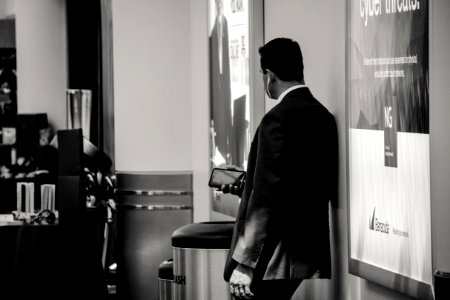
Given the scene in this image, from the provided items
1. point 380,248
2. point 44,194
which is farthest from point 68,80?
point 380,248

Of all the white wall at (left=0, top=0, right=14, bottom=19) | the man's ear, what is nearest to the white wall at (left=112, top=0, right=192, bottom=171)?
the man's ear

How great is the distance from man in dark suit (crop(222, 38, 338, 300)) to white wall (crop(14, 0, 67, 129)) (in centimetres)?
886

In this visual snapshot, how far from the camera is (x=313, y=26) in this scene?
391 cm

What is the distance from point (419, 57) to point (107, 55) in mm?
8318

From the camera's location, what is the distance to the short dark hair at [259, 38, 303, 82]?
356 centimetres

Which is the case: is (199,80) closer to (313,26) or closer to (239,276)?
(313,26)

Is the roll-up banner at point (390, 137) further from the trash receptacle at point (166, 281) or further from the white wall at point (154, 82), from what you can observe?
the white wall at point (154, 82)

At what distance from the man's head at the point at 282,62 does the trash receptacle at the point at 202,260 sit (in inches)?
42.3

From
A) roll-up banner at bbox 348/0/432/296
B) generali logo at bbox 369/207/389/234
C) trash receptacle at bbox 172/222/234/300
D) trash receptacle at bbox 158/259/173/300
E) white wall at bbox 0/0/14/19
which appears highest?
white wall at bbox 0/0/14/19

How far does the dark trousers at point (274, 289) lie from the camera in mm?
3422

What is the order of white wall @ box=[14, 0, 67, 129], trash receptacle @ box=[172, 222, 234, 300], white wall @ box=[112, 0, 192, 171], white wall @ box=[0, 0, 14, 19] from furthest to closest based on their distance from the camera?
white wall @ box=[0, 0, 14, 19]
white wall @ box=[14, 0, 67, 129]
white wall @ box=[112, 0, 192, 171]
trash receptacle @ box=[172, 222, 234, 300]

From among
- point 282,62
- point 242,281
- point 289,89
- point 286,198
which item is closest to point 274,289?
point 242,281

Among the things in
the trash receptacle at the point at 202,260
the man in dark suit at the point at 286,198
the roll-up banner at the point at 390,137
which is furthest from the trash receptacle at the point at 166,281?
the roll-up banner at the point at 390,137

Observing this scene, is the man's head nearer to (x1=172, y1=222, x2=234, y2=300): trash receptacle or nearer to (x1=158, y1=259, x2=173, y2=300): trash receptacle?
(x1=172, y1=222, x2=234, y2=300): trash receptacle
